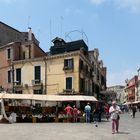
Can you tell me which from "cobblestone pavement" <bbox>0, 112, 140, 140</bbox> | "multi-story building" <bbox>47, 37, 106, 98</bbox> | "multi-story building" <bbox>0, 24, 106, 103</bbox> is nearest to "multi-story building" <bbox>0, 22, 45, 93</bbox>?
"multi-story building" <bbox>0, 24, 106, 103</bbox>

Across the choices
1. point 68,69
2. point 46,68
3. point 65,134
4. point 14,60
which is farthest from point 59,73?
point 65,134

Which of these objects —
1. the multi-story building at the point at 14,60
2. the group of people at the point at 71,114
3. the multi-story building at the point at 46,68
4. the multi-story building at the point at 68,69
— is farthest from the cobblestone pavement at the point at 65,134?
the multi-story building at the point at 14,60

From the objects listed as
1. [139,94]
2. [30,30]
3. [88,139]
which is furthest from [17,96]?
[139,94]

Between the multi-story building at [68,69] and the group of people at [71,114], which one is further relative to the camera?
the multi-story building at [68,69]

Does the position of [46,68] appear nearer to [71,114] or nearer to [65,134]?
[71,114]

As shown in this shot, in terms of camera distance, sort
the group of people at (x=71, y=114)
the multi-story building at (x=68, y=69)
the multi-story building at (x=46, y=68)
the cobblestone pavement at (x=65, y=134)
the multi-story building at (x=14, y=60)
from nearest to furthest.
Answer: the cobblestone pavement at (x=65, y=134) < the group of people at (x=71, y=114) < the multi-story building at (x=68, y=69) < the multi-story building at (x=46, y=68) < the multi-story building at (x=14, y=60)

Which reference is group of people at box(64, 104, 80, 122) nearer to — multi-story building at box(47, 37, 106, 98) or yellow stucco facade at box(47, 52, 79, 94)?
multi-story building at box(47, 37, 106, 98)

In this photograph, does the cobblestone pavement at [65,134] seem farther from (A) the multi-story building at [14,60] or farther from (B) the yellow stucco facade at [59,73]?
(A) the multi-story building at [14,60]

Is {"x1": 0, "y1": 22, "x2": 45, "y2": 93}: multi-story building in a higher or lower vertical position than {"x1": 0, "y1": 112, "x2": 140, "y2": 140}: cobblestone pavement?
higher

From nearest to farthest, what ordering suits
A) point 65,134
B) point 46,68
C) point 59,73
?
point 65,134
point 59,73
point 46,68

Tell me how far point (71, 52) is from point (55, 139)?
32952 millimetres

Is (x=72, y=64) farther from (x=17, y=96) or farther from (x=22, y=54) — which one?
(x=17, y=96)

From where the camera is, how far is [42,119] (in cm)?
3397

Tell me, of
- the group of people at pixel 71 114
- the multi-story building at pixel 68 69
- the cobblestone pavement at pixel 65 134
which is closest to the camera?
the cobblestone pavement at pixel 65 134
